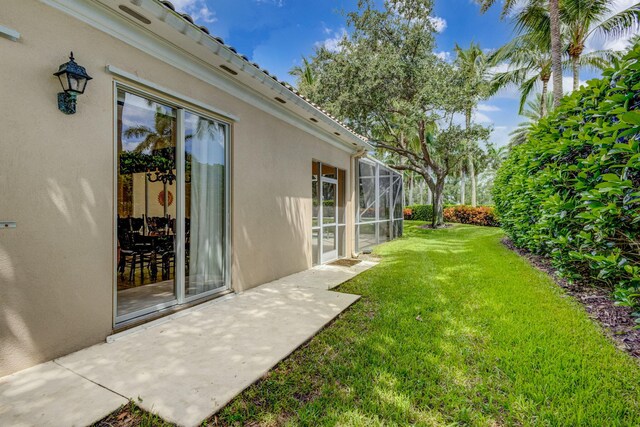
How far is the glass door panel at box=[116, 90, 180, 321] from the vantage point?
3780 millimetres

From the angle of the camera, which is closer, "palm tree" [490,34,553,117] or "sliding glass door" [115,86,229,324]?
"sliding glass door" [115,86,229,324]

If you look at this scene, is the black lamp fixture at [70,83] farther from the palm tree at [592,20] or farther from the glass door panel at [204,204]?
the palm tree at [592,20]

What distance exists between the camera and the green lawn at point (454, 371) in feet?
6.81

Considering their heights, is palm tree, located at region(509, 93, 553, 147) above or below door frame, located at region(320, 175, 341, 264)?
above

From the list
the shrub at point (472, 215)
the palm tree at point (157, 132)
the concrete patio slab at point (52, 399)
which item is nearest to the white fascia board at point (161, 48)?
the palm tree at point (157, 132)

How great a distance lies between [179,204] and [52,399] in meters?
2.32

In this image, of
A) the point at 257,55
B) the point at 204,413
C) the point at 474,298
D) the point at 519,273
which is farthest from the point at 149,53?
the point at 257,55

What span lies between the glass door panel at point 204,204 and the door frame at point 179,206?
0.06 meters

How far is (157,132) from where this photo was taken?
4.27 metres

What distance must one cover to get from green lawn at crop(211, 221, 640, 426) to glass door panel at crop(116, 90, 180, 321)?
90.6 inches

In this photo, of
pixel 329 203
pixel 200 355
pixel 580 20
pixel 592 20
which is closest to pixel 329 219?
pixel 329 203

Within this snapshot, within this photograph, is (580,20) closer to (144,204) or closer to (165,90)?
(165,90)

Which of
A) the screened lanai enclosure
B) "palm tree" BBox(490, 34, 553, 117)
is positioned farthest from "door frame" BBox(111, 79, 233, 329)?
"palm tree" BBox(490, 34, 553, 117)

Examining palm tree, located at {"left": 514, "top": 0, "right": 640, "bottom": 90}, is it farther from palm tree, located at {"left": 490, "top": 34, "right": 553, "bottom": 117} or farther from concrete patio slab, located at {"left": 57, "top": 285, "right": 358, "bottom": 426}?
concrete patio slab, located at {"left": 57, "top": 285, "right": 358, "bottom": 426}
